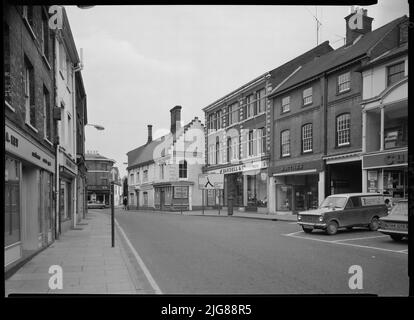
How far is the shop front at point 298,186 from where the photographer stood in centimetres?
301

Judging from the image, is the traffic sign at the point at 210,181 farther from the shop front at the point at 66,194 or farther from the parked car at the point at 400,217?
the shop front at the point at 66,194

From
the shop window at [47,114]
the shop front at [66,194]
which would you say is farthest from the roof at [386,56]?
the shop front at [66,194]

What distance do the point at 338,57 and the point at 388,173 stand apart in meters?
1.05

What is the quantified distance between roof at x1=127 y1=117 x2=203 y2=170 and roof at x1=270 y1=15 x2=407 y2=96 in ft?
3.40

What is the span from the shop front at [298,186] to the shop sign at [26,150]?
271cm

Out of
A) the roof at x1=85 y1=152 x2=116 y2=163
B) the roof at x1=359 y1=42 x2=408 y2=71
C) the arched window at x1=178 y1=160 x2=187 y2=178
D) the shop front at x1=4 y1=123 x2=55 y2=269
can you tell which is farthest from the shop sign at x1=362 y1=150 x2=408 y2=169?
the shop front at x1=4 y1=123 x2=55 y2=269

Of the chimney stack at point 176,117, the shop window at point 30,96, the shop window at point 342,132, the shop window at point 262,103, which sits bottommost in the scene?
the chimney stack at point 176,117

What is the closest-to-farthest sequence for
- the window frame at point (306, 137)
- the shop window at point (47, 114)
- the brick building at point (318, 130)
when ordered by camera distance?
the brick building at point (318, 130), the window frame at point (306, 137), the shop window at point (47, 114)

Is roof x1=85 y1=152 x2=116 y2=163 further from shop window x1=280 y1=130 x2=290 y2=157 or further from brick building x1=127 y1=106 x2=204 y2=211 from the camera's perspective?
shop window x1=280 y1=130 x2=290 y2=157

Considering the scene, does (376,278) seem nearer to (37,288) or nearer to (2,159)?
(37,288)

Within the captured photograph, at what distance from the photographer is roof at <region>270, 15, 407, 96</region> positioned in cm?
205

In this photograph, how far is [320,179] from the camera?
3.09 m
